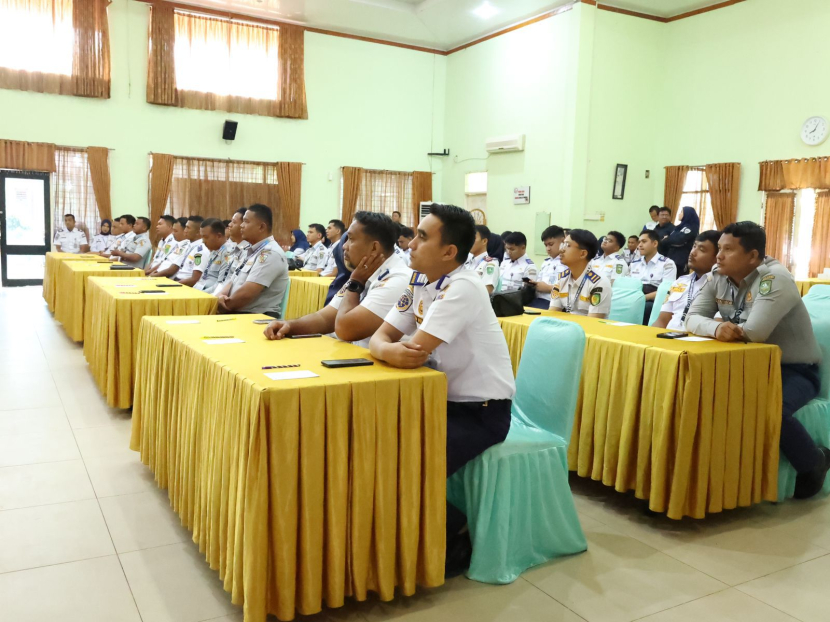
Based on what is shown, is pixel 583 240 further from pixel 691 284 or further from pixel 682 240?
pixel 682 240

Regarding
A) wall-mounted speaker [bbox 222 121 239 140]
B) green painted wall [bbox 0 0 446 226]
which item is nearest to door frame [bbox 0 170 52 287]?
green painted wall [bbox 0 0 446 226]

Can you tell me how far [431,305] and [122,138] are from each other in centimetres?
1039

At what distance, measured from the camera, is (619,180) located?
10.4 meters

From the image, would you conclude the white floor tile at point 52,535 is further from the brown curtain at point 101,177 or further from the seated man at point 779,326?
the brown curtain at point 101,177

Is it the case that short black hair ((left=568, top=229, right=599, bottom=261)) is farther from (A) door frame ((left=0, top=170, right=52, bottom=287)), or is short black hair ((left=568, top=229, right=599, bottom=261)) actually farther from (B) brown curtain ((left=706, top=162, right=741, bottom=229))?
(A) door frame ((left=0, top=170, right=52, bottom=287))

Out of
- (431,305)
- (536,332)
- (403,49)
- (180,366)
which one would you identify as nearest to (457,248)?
(431,305)

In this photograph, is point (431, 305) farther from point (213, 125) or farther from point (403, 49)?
point (403, 49)

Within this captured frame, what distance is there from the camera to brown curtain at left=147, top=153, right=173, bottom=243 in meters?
11.1

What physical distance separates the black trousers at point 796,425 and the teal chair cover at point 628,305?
1.58 m

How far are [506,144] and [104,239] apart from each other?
264 inches

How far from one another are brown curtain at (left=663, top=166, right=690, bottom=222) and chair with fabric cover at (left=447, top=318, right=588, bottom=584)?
863 cm

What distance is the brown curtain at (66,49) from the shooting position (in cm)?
1016

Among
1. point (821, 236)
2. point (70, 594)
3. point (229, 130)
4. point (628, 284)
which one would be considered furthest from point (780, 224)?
point (70, 594)

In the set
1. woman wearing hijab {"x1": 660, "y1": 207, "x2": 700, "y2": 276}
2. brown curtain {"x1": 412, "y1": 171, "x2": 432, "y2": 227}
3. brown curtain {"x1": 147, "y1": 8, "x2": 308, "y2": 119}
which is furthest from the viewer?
brown curtain {"x1": 412, "y1": 171, "x2": 432, "y2": 227}
